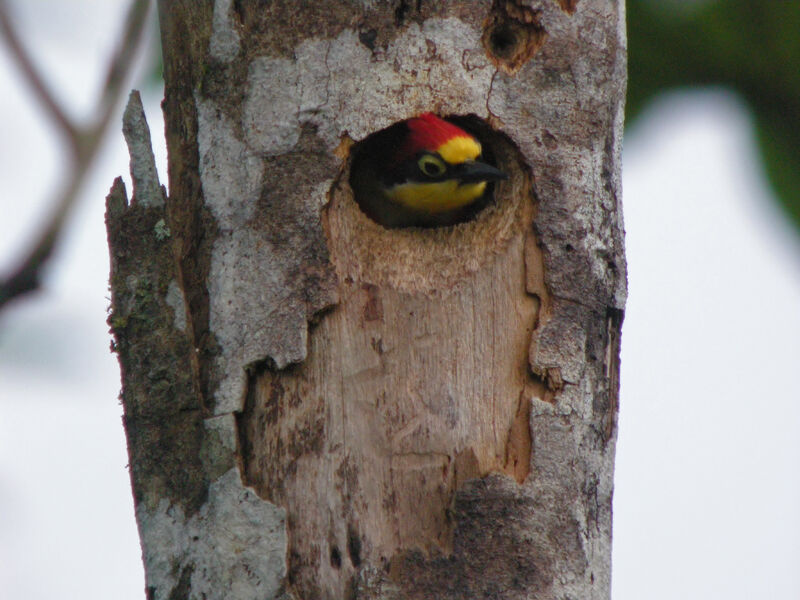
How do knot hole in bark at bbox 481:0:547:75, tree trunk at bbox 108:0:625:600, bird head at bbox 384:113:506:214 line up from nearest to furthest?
tree trunk at bbox 108:0:625:600
knot hole in bark at bbox 481:0:547:75
bird head at bbox 384:113:506:214

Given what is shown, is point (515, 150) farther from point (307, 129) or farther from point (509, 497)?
point (509, 497)

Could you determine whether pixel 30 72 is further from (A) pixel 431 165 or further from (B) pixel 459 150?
→ (A) pixel 431 165

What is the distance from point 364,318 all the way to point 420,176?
5.34ft

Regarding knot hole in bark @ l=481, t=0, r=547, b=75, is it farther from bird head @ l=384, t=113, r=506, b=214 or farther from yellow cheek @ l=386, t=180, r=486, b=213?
yellow cheek @ l=386, t=180, r=486, b=213

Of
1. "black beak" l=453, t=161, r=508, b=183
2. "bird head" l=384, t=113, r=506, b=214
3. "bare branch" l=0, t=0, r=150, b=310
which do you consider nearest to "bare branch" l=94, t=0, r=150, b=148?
"bare branch" l=0, t=0, r=150, b=310

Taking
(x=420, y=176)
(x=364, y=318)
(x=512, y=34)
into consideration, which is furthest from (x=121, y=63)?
(x=420, y=176)

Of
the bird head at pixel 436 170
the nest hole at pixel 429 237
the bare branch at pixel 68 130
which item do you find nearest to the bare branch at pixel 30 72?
the bare branch at pixel 68 130

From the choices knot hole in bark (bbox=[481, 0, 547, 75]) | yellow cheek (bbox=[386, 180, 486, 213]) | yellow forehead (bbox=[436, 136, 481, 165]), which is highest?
knot hole in bark (bbox=[481, 0, 547, 75])

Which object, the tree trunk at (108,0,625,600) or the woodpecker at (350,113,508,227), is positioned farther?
the woodpecker at (350,113,508,227)

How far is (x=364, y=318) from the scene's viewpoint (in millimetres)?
3570

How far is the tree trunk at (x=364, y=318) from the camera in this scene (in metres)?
3.36

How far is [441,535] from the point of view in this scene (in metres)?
3.36

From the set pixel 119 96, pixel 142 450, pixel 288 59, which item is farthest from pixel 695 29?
pixel 142 450

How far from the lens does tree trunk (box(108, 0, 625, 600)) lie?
3.36m
